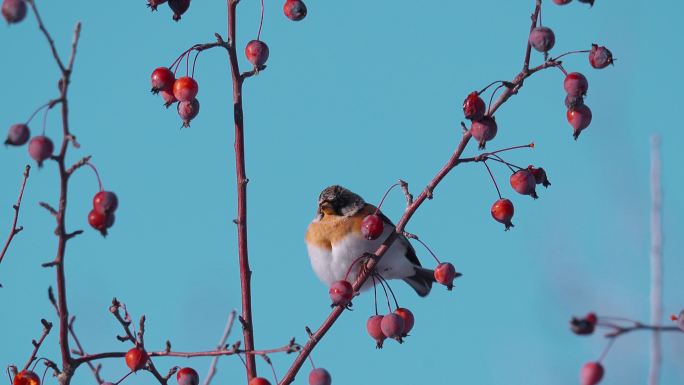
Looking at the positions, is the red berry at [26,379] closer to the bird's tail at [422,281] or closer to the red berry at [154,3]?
the red berry at [154,3]

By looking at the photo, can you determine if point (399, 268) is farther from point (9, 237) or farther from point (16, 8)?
point (16, 8)

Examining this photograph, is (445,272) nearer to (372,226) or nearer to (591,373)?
(372,226)

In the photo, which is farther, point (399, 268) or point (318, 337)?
point (399, 268)

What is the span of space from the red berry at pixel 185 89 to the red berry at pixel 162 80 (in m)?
0.05

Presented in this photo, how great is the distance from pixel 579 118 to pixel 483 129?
0.31 m

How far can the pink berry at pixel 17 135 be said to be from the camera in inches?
94.8

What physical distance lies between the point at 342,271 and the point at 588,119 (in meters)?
2.21

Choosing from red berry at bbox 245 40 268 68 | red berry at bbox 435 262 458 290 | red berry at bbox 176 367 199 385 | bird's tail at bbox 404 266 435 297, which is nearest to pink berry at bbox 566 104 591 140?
red berry at bbox 435 262 458 290

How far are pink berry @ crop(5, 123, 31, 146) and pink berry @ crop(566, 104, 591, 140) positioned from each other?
57.9 inches

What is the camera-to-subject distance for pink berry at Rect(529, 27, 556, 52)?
2670 mm

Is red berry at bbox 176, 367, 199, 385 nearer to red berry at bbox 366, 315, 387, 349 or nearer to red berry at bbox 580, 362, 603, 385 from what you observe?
red berry at bbox 366, 315, 387, 349

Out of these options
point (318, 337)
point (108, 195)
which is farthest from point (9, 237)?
point (318, 337)

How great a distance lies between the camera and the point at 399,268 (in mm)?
5020

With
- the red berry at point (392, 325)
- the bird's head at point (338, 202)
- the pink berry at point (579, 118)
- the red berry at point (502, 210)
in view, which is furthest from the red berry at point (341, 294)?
the bird's head at point (338, 202)
